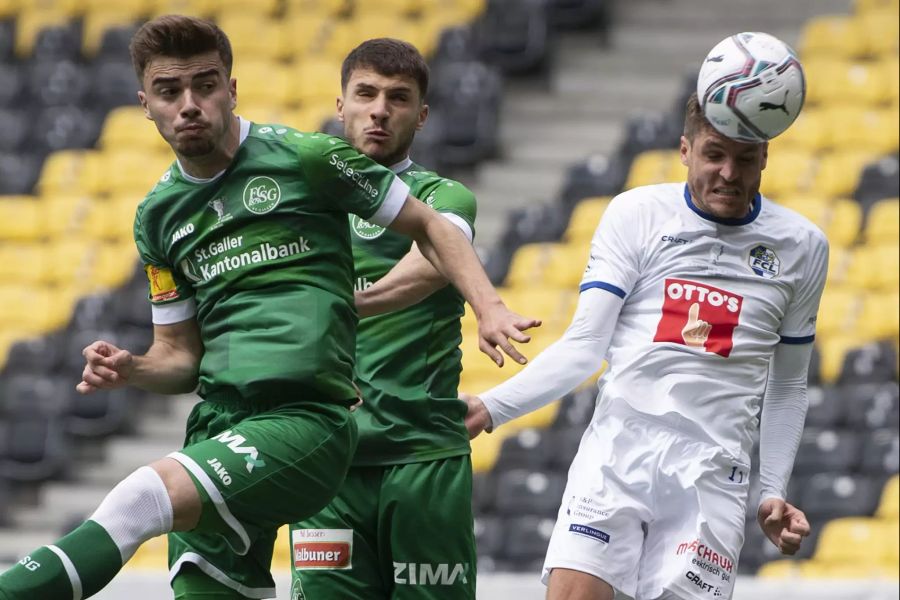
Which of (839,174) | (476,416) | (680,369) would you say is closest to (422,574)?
(476,416)

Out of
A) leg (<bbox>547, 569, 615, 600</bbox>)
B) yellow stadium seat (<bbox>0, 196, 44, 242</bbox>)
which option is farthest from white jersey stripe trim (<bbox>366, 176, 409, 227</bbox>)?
yellow stadium seat (<bbox>0, 196, 44, 242</bbox>)

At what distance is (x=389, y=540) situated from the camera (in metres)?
5.54

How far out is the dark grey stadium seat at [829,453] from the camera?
10.7 m

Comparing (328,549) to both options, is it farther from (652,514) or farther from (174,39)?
(174,39)

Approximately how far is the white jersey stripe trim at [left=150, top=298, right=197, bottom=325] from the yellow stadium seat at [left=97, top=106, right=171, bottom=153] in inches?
423

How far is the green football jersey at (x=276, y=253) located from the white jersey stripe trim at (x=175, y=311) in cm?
11

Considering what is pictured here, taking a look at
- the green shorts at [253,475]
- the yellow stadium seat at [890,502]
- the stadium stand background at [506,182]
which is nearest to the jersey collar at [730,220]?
the green shorts at [253,475]

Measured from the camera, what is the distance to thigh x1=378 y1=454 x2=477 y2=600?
548 cm

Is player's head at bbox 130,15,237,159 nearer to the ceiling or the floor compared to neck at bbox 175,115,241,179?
nearer to the ceiling

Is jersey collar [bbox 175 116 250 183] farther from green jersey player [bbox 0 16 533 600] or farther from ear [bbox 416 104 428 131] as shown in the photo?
ear [bbox 416 104 428 131]

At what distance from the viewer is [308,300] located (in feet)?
15.5

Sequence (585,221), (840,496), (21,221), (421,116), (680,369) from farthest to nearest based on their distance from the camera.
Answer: (21,221)
(585,221)
(840,496)
(421,116)
(680,369)

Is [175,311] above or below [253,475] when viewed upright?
above

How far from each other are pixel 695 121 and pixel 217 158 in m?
1.47
